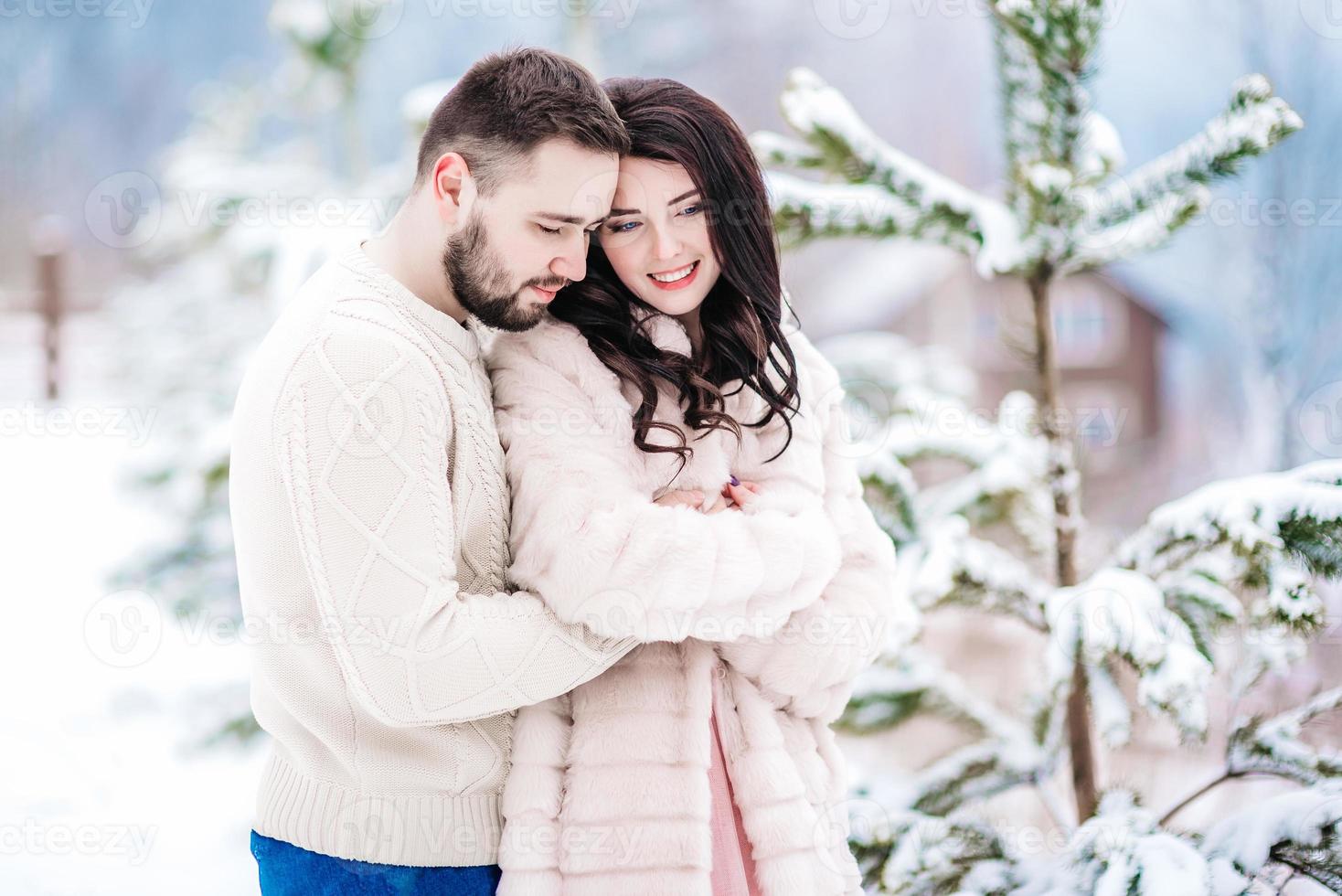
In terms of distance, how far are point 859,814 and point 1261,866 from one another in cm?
70

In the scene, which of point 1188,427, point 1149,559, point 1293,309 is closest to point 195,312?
point 1149,559

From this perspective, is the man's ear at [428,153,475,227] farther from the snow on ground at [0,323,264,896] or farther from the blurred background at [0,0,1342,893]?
the snow on ground at [0,323,264,896]

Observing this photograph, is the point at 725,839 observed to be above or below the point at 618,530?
below

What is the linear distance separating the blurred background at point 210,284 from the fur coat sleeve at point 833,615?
68.2 inches

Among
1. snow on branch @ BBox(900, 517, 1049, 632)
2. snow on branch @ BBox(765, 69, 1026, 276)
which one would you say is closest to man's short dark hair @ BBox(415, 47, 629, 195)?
snow on branch @ BBox(765, 69, 1026, 276)

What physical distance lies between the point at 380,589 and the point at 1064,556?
1488 millimetres

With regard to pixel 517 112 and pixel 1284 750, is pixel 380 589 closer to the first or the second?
pixel 517 112

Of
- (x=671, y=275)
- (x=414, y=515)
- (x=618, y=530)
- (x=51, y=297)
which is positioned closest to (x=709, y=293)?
(x=671, y=275)

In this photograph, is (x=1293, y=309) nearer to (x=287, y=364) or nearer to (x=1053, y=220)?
(x=1053, y=220)

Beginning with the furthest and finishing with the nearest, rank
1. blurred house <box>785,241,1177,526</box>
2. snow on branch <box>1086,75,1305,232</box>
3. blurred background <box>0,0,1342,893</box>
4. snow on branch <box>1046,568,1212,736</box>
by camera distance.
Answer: blurred house <box>785,241,1177,526</box>, blurred background <box>0,0,1342,893</box>, snow on branch <box>1086,75,1305,232</box>, snow on branch <box>1046,568,1212,736</box>

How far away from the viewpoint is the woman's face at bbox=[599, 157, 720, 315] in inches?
59.8

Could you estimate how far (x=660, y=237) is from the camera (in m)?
1.53

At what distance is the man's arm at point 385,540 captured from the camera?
1211 mm

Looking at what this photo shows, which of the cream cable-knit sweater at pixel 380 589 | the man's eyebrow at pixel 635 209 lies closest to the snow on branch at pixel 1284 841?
the cream cable-knit sweater at pixel 380 589
